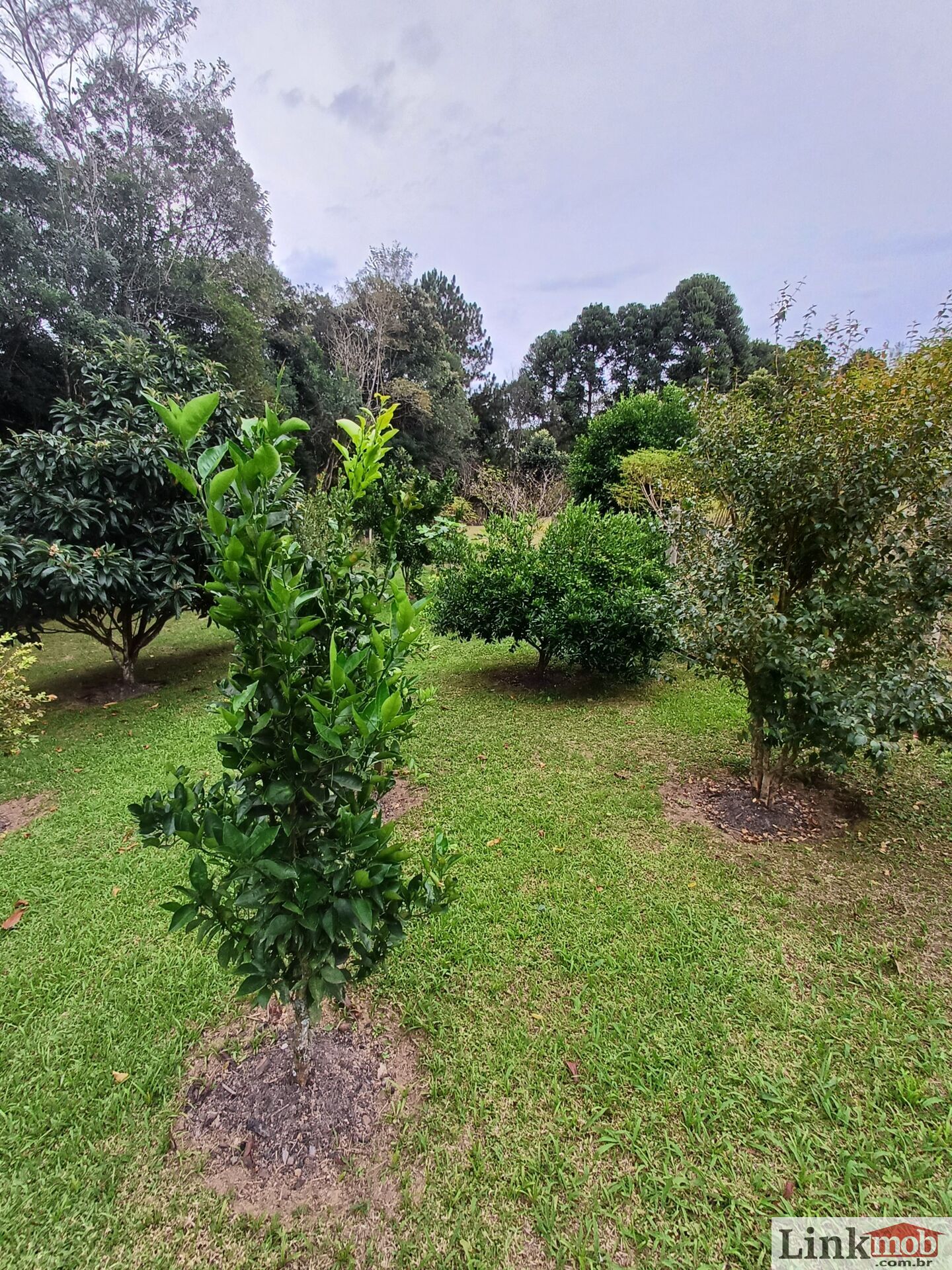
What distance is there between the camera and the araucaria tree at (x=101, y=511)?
422 centimetres

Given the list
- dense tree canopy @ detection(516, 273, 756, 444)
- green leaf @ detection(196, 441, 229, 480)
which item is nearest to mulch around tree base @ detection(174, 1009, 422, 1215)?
green leaf @ detection(196, 441, 229, 480)

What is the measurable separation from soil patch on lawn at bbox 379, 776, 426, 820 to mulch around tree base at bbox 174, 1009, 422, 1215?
1435 millimetres

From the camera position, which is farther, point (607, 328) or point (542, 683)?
point (607, 328)

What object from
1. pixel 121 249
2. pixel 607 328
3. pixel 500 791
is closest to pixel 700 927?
pixel 500 791

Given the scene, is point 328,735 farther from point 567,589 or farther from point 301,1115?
point 567,589

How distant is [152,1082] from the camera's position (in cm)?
171

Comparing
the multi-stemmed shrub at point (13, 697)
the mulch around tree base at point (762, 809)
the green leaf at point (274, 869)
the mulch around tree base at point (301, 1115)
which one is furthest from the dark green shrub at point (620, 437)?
the green leaf at point (274, 869)

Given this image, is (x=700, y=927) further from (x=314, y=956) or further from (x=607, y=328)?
(x=607, y=328)

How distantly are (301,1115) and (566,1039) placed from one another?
2.87 feet

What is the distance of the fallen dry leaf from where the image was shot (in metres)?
2.48

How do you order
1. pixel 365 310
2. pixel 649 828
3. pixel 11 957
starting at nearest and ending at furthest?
pixel 11 957 < pixel 649 828 < pixel 365 310

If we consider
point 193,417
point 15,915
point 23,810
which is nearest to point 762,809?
point 193,417

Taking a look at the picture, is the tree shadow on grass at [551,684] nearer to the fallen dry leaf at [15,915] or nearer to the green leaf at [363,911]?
the fallen dry leaf at [15,915]

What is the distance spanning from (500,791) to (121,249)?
1266 cm
